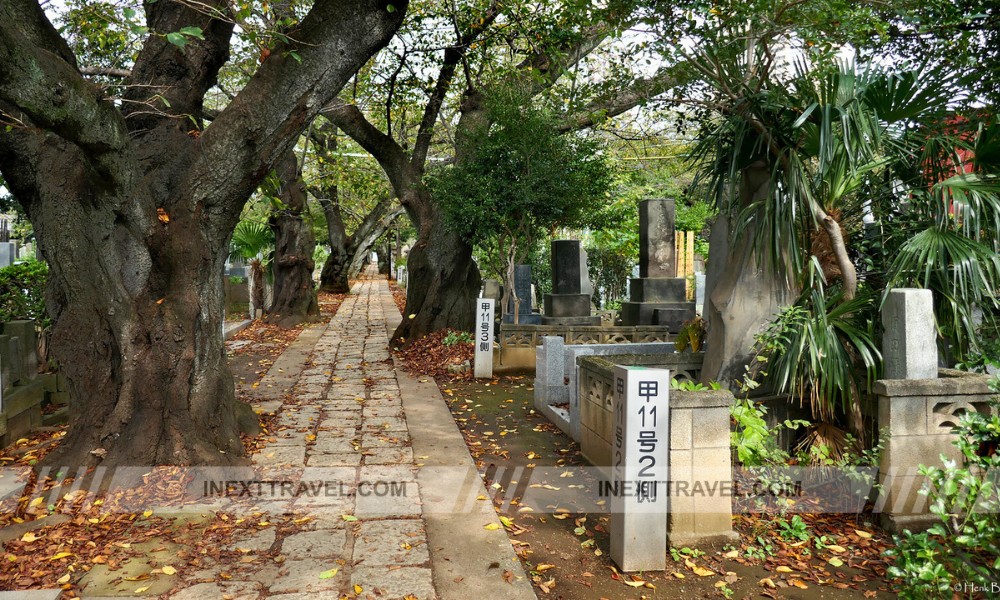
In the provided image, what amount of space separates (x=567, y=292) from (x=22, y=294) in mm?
8019

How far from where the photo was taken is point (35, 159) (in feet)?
17.2

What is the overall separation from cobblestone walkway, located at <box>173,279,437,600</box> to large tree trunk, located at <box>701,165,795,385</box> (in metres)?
2.67

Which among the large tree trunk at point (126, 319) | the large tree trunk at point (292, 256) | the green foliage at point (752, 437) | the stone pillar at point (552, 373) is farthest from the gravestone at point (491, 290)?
the green foliage at point (752, 437)

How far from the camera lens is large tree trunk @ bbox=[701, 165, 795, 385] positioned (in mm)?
5559

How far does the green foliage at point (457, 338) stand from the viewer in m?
11.0

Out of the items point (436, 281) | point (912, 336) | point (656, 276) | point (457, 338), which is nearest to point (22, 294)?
point (457, 338)

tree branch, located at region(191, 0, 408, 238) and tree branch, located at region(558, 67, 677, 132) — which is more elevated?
tree branch, located at region(558, 67, 677, 132)

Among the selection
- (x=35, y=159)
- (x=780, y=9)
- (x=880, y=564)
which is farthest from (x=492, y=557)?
(x=780, y=9)

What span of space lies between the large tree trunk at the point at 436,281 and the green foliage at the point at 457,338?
71 centimetres

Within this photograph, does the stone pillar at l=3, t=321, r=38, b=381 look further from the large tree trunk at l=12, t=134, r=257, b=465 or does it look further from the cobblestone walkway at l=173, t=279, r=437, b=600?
the cobblestone walkway at l=173, t=279, r=437, b=600

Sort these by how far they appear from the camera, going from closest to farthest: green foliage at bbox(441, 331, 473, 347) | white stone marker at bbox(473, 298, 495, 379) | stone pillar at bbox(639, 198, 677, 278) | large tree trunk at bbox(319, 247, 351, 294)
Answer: white stone marker at bbox(473, 298, 495, 379) < green foliage at bbox(441, 331, 473, 347) < stone pillar at bbox(639, 198, 677, 278) < large tree trunk at bbox(319, 247, 351, 294)

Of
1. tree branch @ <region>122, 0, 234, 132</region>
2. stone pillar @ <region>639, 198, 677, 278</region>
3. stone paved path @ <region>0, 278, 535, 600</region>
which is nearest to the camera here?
stone paved path @ <region>0, 278, 535, 600</region>

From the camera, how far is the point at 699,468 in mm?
4070

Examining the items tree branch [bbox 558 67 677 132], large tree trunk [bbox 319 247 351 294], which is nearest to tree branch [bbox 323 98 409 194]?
tree branch [bbox 558 67 677 132]
